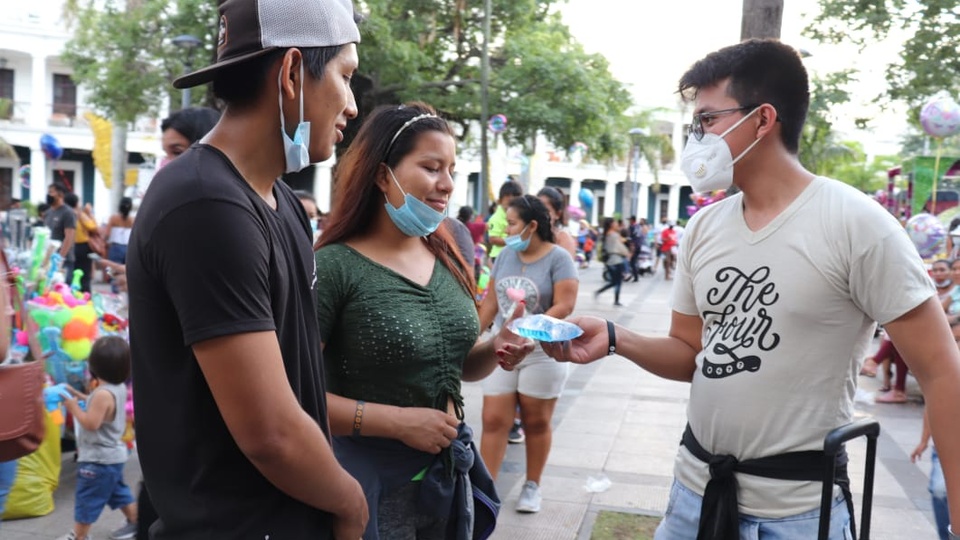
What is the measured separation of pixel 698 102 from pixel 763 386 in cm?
81

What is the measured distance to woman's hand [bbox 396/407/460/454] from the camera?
2.25m

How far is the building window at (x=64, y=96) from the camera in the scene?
33000 millimetres

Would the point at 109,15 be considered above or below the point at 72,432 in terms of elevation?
above

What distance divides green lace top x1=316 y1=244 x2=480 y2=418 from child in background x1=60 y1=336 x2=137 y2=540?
2.25 metres

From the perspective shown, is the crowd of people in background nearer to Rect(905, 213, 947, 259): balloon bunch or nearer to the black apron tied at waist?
the black apron tied at waist

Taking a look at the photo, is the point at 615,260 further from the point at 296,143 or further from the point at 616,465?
the point at 296,143

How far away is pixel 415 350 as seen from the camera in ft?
7.51

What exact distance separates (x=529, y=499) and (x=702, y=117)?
3.07m

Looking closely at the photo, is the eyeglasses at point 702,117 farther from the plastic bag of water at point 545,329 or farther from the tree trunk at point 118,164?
the tree trunk at point 118,164

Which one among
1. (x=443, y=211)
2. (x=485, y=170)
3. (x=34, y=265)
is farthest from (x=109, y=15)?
(x=443, y=211)

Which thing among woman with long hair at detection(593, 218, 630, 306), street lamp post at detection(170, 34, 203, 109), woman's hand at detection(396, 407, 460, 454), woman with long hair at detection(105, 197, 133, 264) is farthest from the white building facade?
woman's hand at detection(396, 407, 460, 454)

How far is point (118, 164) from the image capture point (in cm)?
2078

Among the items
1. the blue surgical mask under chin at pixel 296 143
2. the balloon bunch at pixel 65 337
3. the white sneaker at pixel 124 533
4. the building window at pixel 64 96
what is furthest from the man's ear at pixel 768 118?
the building window at pixel 64 96

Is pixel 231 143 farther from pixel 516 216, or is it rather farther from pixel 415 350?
pixel 516 216
